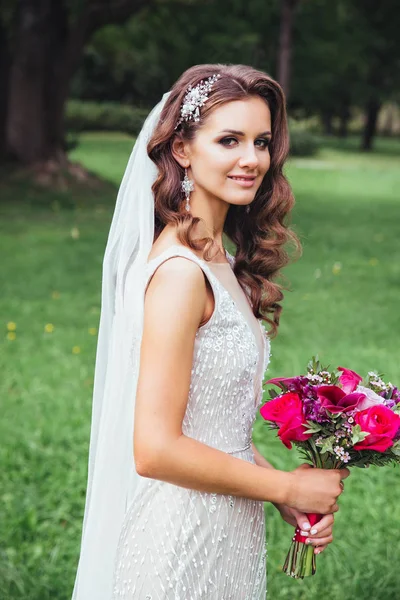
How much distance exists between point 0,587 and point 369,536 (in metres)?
1.80

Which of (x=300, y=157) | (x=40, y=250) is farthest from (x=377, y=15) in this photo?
(x=40, y=250)

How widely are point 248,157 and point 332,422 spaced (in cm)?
68

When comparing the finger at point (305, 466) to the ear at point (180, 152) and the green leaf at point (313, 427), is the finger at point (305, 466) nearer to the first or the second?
the green leaf at point (313, 427)

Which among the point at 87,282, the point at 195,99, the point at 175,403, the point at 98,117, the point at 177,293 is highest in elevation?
the point at 195,99

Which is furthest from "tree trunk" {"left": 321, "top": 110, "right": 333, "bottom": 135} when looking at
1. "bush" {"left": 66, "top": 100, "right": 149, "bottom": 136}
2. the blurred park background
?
the blurred park background

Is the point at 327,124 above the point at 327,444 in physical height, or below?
below

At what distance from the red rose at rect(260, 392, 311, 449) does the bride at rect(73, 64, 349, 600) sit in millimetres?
78

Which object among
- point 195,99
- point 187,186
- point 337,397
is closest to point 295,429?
point 337,397

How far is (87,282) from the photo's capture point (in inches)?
410

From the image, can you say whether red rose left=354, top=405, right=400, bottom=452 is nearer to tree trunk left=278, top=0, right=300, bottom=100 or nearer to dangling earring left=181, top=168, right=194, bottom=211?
dangling earring left=181, top=168, right=194, bottom=211

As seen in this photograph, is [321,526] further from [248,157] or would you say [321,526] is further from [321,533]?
[248,157]

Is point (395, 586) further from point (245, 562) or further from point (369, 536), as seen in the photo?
point (245, 562)

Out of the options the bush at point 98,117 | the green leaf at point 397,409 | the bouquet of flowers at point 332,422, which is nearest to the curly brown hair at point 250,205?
the bouquet of flowers at point 332,422

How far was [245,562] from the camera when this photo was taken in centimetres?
240
